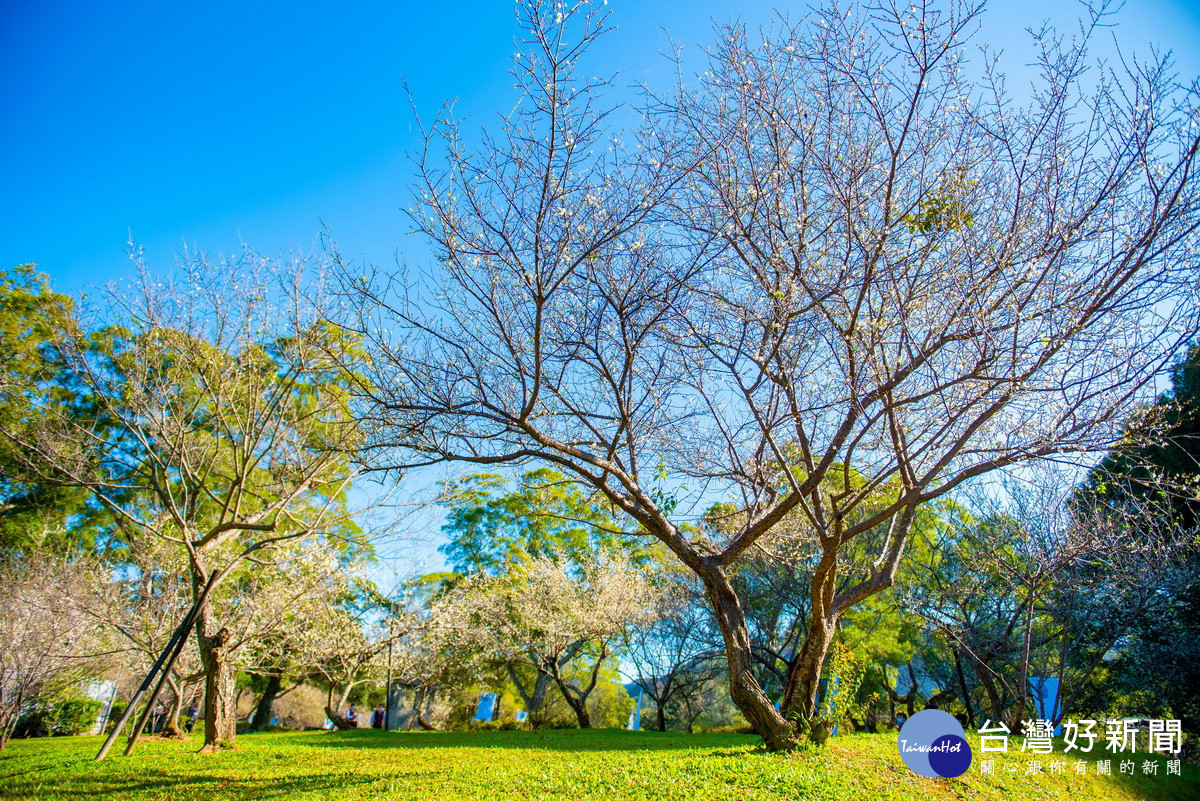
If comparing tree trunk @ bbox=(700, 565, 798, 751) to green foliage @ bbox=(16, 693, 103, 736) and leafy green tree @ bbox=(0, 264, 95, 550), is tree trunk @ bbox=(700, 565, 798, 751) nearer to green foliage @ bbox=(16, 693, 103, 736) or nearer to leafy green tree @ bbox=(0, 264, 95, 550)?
leafy green tree @ bbox=(0, 264, 95, 550)

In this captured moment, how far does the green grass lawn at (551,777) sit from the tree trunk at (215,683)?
0.65m

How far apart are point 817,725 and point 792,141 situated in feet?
20.0

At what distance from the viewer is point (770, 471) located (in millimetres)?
7281

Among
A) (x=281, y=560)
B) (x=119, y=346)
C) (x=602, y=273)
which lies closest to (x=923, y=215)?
(x=602, y=273)

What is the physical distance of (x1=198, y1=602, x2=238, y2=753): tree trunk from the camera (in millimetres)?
8422

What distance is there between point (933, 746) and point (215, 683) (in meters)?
9.47

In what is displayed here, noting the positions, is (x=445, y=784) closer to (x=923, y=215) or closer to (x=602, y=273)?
(x=602, y=273)

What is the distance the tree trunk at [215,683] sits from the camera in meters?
8.42

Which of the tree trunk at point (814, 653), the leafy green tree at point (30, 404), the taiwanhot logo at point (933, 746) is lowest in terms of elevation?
the taiwanhot logo at point (933, 746)

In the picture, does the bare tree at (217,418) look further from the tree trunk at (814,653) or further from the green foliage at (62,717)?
the green foliage at (62,717)

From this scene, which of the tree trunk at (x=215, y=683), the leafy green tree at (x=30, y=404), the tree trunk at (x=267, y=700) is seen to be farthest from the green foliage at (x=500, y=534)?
the tree trunk at (x=215, y=683)

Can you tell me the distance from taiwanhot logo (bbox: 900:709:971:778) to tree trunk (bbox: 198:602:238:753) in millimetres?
8912

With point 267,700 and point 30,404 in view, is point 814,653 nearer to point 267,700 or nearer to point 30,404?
point 30,404

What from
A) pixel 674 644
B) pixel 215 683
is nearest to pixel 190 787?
pixel 215 683
